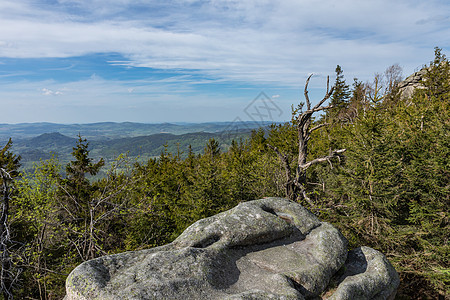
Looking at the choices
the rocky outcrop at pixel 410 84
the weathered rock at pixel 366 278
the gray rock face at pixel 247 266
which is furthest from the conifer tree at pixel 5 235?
the rocky outcrop at pixel 410 84

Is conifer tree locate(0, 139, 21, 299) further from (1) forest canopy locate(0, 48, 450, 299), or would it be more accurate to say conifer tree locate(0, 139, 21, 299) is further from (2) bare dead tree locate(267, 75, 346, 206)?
(2) bare dead tree locate(267, 75, 346, 206)

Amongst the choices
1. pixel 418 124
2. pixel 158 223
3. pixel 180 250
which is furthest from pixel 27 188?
pixel 418 124

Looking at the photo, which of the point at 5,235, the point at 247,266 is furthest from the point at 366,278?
the point at 5,235

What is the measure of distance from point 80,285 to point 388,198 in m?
14.9

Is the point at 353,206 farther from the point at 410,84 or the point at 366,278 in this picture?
the point at 410,84

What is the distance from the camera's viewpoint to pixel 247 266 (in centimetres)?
720

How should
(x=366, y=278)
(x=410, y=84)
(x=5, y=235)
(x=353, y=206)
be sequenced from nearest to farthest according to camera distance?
(x=366, y=278), (x=5, y=235), (x=353, y=206), (x=410, y=84)

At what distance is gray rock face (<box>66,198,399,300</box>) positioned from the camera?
564cm

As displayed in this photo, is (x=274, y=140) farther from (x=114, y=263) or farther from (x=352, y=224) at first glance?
(x=114, y=263)

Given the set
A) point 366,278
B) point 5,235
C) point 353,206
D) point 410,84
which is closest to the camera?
point 366,278

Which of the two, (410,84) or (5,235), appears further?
(410,84)

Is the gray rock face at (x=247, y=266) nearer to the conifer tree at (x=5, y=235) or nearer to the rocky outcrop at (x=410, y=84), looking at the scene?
the conifer tree at (x=5, y=235)

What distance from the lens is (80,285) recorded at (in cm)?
555

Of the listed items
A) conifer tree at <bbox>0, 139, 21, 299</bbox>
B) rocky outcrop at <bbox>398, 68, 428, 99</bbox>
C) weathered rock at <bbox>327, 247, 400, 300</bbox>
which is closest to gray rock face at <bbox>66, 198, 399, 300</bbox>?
weathered rock at <bbox>327, 247, 400, 300</bbox>
